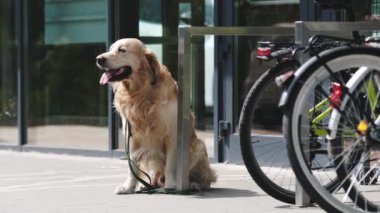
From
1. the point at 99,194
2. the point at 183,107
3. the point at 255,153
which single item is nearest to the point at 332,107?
the point at 255,153

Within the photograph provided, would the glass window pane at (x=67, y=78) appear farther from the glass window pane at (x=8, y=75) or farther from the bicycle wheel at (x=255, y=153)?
the bicycle wheel at (x=255, y=153)

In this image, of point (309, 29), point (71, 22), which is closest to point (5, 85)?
point (71, 22)

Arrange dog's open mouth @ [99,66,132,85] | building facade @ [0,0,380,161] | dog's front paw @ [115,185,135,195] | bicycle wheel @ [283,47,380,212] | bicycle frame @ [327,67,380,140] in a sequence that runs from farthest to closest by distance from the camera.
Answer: building facade @ [0,0,380,161], dog's front paw @ [115,185,135,195], dog's open mouth @ [99,66,132,85], bicycle frame @ [327,67,380,140], bicycle wheel @ [283,47,380,212]

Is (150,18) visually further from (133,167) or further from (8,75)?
(133,167)

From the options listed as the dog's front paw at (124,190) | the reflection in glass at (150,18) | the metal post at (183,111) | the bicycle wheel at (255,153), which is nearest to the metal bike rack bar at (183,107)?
the metal post at (183,111)

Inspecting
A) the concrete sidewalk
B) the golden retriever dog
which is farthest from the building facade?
the golden retriever dog

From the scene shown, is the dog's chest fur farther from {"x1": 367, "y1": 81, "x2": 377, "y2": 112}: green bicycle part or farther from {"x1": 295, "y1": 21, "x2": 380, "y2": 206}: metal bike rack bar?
{"x1": 367, "y1": 81, "x2": 377, "y2": 112}: green bicycle part

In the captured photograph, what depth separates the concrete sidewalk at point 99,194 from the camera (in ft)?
18.7

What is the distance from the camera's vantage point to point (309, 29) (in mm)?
5121

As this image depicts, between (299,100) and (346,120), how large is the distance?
297mm

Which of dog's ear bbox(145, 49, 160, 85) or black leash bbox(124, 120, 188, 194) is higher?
dog's ear bbox(145, 49, 160, 85)

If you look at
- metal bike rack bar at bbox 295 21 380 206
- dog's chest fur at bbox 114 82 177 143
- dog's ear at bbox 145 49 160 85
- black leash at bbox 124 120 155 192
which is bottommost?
black leash at bbox 124 120 155 192

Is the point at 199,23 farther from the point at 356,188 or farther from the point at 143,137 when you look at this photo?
the point at 356,188

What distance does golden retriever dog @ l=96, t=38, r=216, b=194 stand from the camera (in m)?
6.21
